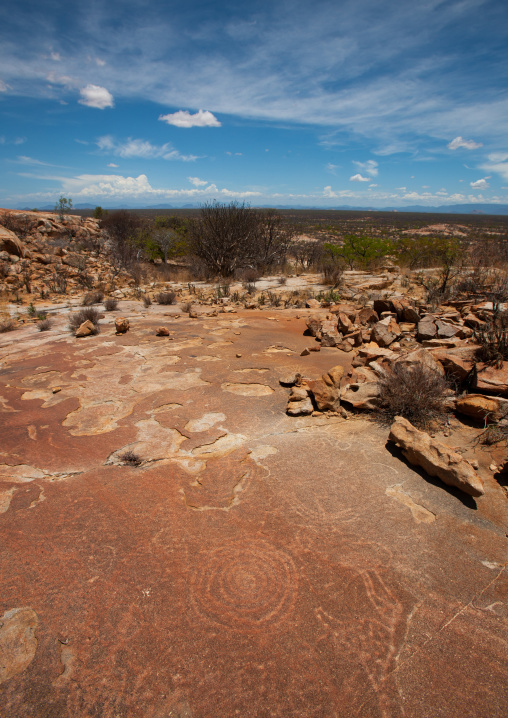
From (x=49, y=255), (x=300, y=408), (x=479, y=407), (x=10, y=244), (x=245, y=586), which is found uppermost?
(x=10, y=244)

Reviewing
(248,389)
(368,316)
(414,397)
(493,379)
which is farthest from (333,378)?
(368,316)

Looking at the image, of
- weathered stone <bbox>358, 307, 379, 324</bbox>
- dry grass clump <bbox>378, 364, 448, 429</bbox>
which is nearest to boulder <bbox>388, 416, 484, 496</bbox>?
dry grass clump <bbox>378, 364, 448, 429</bbox>

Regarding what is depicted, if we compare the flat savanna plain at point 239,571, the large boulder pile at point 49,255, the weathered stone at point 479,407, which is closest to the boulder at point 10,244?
the large boulder pile at point 49,255

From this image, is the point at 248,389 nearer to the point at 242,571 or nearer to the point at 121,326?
the point at 242,571

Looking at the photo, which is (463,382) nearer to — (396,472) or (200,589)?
(396,472)

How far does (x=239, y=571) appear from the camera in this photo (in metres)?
1.75

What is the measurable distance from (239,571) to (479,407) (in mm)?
2442

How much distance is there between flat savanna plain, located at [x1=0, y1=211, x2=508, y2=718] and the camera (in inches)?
51.4

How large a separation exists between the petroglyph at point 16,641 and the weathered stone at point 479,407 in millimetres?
3233

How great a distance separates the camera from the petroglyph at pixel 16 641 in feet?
4.42

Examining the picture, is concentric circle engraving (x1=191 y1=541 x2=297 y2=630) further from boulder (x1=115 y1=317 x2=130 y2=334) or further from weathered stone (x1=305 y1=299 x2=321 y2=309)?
weathered stone (x1=305 y1=299 x2=321 y2=309)

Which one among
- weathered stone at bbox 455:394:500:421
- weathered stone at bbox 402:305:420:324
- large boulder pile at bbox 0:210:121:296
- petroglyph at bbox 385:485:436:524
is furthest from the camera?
large boulder pile at bbox 0:210:121:296

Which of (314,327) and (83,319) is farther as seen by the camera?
(83,319)

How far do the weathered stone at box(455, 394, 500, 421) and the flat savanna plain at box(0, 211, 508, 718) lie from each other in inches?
20.5
